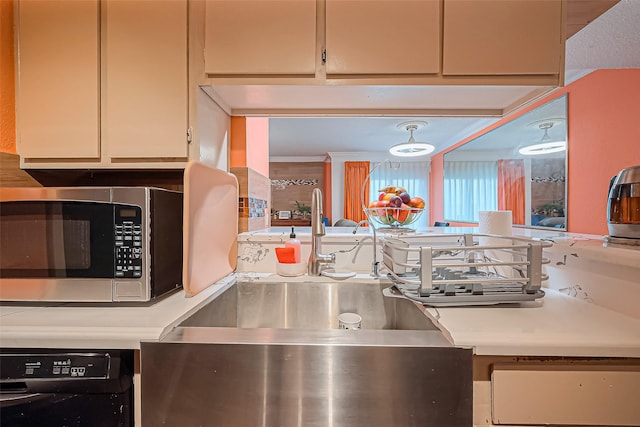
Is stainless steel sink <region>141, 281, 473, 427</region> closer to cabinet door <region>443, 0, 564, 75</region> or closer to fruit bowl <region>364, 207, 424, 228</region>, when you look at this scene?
fruit bowl <region>364, 207, 424, 228</region>

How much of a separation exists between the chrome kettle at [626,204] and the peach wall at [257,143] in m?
1.38

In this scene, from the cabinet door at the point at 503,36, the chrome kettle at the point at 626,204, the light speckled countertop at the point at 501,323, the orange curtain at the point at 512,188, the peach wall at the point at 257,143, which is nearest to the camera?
the light speckled countertop at the point at 501,323

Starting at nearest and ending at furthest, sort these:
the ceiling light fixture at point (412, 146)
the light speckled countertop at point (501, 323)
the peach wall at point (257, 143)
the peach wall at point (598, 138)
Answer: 1. the light speckled countertop at point (501, 323)
2. the peach wall at point (257, 143)
3. the peach wall at point (598, 138)
4. the ceiling light fixture at point (412, 146)

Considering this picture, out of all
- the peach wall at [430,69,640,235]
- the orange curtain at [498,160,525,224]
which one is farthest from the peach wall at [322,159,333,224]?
the peach wall at [430,69,640,235]

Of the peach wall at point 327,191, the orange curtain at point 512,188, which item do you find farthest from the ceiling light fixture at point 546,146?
the peach wall at point 327,191

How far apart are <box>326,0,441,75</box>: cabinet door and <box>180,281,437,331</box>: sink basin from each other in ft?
2.55

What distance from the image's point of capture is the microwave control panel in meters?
0.81

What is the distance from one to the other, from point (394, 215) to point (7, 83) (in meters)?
1.56

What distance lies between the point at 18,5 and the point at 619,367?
6.57ft

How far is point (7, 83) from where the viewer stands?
101 cm

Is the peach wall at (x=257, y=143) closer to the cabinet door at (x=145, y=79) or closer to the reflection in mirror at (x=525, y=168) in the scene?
the cabinet door at (x=145, y=79)

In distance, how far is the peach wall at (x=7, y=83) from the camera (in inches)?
38.9

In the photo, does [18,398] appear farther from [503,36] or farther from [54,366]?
[503,36]

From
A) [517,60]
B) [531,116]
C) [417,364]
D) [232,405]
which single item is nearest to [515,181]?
[531,116]
